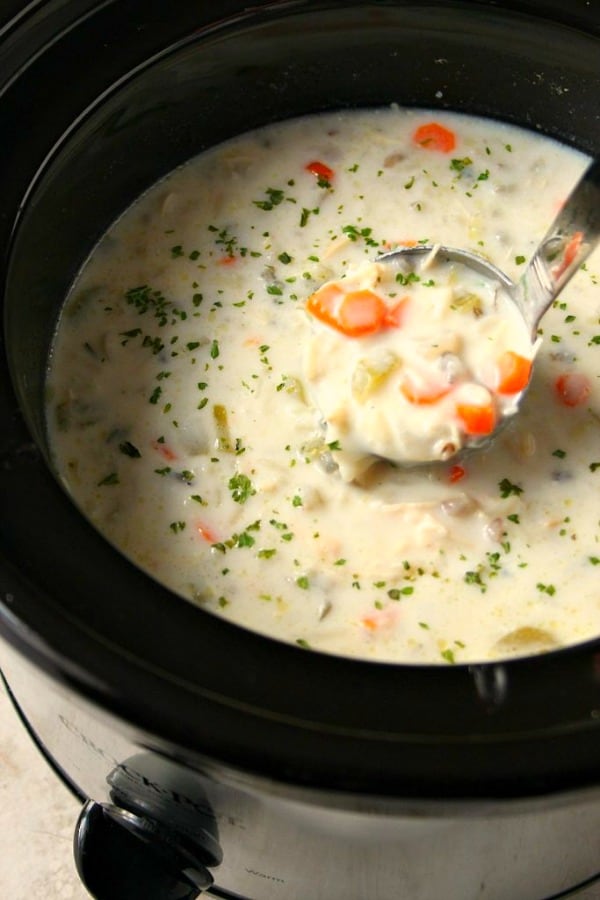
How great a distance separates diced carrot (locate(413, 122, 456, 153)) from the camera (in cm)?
210

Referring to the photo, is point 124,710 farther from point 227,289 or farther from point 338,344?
point 227,289

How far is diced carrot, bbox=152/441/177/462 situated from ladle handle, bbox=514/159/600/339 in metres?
0.53

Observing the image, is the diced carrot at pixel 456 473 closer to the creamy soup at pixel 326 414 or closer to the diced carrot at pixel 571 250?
the creamy soup at pixel 326 414

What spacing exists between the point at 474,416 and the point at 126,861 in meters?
0.70

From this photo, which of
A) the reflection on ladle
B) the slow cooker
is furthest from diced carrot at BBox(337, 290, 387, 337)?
the slow cooker

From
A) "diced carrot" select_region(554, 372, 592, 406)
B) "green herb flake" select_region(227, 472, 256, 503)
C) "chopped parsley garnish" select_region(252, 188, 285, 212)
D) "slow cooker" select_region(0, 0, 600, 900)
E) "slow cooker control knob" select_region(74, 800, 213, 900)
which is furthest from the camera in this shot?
"chopped parsley garnish" select_region(252, 188, 285, 212)

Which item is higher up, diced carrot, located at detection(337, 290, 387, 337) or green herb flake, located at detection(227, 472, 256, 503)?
diced carrot, located at detection(337, 290, 387, 337)

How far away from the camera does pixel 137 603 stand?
1.25m

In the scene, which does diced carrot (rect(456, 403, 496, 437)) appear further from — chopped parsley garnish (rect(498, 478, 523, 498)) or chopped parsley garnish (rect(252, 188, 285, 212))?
chopped parsley garnish (rect(252, 188, 285, 212))

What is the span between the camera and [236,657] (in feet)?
3.94

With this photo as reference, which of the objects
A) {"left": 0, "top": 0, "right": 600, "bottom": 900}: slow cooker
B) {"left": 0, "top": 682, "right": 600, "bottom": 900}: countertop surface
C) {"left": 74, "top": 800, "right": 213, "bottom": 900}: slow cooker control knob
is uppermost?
{"left": 0, "top": 0, "right": 600, "bottom": 900}: slow cooker

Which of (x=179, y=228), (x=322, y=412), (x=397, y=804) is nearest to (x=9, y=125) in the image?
(x=179, y=228)

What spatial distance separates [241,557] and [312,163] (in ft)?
2.59

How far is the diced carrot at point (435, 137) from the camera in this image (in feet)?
6.89
